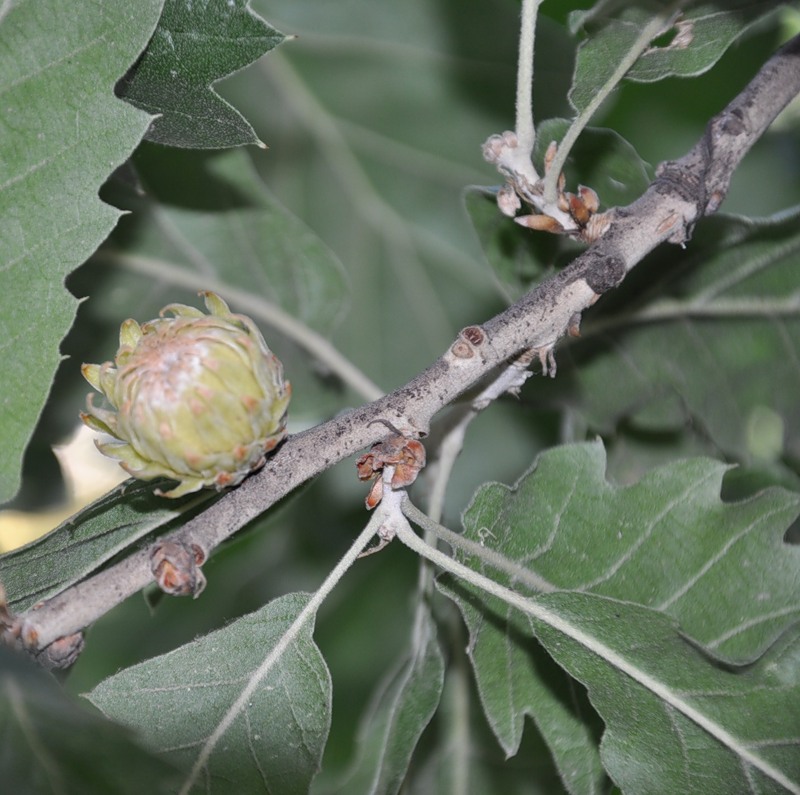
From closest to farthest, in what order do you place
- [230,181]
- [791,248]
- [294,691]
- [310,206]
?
1. [294,691]
2. [791,248]
3. [230,181]
4. [310,206]

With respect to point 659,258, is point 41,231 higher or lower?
higher

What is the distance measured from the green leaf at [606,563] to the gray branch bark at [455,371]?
23cm

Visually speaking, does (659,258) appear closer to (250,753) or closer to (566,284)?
(566,284)

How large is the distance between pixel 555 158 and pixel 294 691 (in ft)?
2.52

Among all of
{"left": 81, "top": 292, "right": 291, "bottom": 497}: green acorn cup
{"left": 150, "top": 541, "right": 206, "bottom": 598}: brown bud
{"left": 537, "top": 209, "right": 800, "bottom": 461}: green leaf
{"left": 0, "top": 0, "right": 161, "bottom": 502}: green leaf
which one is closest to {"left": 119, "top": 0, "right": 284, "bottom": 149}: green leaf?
{"left": 0, "top": 0, "right": 161, "bottom": 502}: green leaf

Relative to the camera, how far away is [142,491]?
125cm

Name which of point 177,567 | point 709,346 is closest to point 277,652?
point 177,567

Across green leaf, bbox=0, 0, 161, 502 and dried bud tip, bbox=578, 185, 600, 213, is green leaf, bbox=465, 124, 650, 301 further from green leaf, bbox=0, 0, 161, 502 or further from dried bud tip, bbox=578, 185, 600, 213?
green leaf, bbox=0, 0, 161, 502

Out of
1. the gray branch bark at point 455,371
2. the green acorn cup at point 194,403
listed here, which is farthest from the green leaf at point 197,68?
the gray branch bark at point 455,371

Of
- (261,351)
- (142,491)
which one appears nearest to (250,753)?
(142,491)

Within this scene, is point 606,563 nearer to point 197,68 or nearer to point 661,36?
point 661,36

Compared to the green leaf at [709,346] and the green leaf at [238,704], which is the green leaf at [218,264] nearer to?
the green leaf at [709,346]

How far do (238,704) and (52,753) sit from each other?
1.19 feet

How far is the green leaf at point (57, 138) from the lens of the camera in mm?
1100
